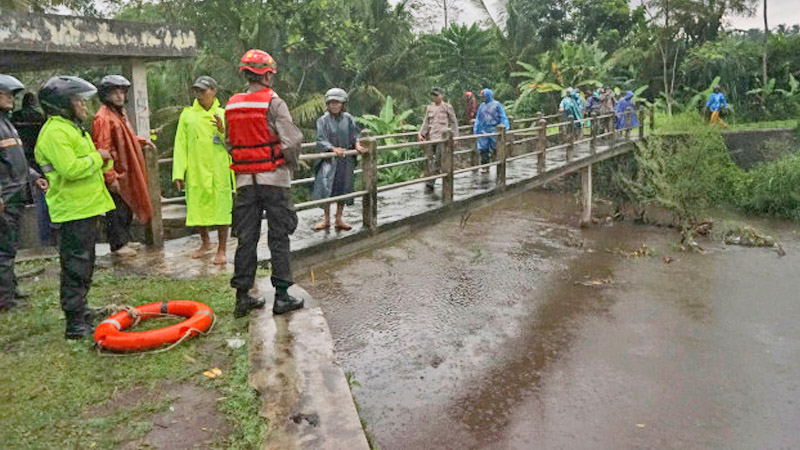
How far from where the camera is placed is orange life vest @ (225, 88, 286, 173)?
13.4 ft

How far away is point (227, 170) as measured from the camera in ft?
17.7

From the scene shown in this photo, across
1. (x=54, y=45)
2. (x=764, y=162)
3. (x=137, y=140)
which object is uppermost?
(x=54, y=45)

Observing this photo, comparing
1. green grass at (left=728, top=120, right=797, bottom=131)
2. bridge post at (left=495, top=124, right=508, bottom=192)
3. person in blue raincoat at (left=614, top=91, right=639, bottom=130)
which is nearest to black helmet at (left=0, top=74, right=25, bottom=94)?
bridge post at (left=495, top=124, right=508, bottom=192)

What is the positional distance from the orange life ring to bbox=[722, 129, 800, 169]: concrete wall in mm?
17348

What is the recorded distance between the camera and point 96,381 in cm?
341

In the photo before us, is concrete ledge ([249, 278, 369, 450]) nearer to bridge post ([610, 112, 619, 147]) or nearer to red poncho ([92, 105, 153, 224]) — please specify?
red poncho ([92, 105, 153, 224])

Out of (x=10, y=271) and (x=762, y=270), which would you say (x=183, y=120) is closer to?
(x=10, y=271)

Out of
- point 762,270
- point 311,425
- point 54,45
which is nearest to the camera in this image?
point 311,425

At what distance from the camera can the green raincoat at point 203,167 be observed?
17.4 ft

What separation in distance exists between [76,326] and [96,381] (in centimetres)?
66

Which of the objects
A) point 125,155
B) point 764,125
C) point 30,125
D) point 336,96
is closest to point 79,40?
point 30,125

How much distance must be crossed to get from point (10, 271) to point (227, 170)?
5.51 feet

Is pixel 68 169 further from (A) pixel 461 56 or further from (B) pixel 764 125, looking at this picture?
(B) pixel 764 125

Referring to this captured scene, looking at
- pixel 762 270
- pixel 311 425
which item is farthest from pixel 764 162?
pixel 311 425
